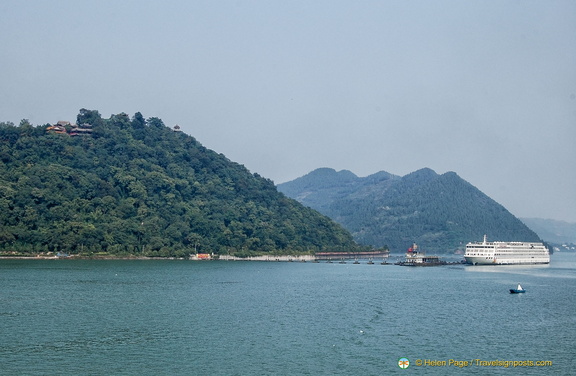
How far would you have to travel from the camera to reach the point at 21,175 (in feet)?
429

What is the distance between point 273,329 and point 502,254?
10388 centimetres

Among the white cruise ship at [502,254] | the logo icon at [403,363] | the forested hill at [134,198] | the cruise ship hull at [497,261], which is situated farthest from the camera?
the white cruise ship at [502,254]

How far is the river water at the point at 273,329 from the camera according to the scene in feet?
110

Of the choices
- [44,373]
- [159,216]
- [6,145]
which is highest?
[6,145]

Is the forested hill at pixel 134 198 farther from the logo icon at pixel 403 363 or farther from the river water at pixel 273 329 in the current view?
the logo icon at pixel 403 363

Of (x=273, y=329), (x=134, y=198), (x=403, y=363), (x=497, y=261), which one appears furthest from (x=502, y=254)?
(x=403, y=363)

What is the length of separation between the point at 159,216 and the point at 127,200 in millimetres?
8247

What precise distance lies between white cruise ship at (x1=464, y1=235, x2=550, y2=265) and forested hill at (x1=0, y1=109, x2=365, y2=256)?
45.0m

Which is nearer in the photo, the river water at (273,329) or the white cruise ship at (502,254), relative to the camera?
the river water at (273,329)

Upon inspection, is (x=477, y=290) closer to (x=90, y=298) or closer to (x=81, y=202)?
(x=90, y=298)

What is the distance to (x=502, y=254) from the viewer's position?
13525 centimetres

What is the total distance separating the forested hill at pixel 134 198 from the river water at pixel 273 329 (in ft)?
159

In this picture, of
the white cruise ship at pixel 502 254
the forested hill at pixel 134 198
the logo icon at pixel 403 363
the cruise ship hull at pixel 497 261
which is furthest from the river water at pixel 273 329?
the white cruise ship at pixel 502 254

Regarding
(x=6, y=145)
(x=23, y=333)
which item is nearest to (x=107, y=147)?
(x=6, y=145)
